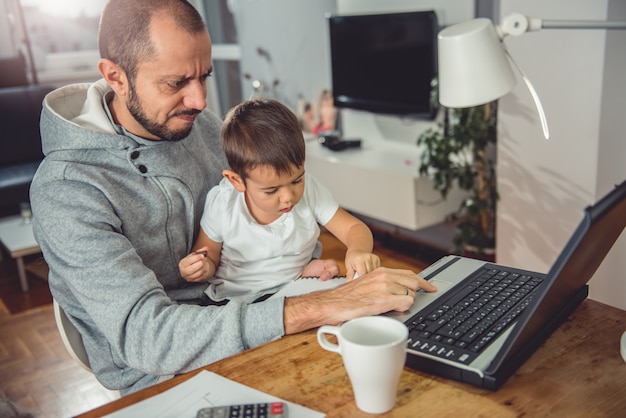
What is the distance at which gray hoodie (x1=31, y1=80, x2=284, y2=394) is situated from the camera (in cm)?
104

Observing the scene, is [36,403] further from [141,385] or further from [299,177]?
[299,177]

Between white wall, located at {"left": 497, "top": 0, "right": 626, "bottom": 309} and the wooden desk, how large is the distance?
136 cm

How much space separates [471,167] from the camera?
285cm

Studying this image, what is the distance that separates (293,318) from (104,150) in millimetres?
578

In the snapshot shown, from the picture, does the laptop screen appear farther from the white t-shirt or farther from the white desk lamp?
the white t-shirt

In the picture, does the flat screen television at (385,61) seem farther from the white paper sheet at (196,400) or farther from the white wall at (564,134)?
the white paper sheet at (196,400)

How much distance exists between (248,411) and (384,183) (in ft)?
8.20

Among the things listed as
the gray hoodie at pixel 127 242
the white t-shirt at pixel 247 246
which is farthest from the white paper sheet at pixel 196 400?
the white t-shirt at pixel 247 246

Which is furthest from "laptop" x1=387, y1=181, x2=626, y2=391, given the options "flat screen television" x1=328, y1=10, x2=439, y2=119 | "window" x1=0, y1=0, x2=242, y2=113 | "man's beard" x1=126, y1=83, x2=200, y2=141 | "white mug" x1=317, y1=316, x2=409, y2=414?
"window" x1=0, y1=0, x2=242, y2=113

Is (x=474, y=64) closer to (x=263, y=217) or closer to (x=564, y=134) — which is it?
(x=263, y=217)

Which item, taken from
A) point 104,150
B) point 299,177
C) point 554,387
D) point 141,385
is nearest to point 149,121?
point 104,150

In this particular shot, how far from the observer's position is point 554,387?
31.6 inches

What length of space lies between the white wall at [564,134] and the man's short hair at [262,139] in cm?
125

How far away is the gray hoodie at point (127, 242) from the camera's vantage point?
3.40ft
